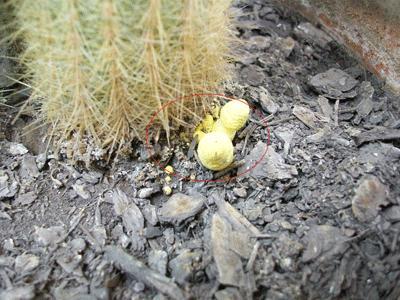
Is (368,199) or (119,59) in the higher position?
(119,59)

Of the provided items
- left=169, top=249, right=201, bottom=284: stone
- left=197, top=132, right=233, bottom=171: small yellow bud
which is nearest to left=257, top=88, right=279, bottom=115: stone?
left=197, top=132, right=233, bottom=171: small yellow bud

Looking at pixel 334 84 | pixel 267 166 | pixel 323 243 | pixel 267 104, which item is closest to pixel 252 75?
pixel 267 104

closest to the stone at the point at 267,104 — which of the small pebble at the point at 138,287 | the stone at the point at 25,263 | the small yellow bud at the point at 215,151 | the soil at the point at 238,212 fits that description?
the soil at the point at 238,212

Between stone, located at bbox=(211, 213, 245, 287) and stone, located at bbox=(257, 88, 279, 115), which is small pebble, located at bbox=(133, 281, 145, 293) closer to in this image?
stone, located at bbox=(211, 213, 245, 287)

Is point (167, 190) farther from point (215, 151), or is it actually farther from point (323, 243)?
point (323, 243)

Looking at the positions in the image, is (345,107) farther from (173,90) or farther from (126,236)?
(126,236)

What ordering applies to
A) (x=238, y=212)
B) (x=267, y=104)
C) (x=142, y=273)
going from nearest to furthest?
(x=142, y=273) → (x=238, y=212) → (x=267, y=104)
